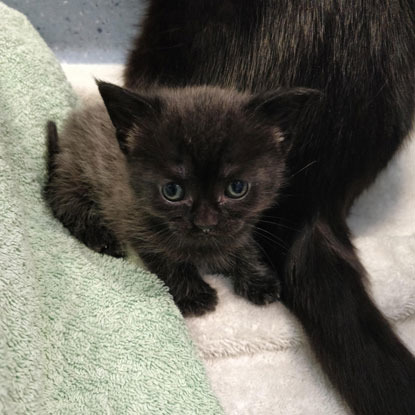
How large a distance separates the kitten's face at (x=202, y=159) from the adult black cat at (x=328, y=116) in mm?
109

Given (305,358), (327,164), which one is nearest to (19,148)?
(327,164)

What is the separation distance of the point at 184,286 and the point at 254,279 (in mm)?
168

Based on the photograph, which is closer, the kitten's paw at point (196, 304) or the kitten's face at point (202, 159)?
the kitten's face at point (202, 159)

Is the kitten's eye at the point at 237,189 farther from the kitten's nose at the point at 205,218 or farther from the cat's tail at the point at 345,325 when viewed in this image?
the cat's tail at the point at 345,325

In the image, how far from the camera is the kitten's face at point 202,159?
106 cm

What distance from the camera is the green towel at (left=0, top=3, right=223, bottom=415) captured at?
997 millimetres

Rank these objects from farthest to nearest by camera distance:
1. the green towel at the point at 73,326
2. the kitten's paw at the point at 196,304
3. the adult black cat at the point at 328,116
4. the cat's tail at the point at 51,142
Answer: the cat's tail at the point at 51,142
the kitten's paw at the point at 196,304
the adult black cat at the point at 328,116
the green towel at the point at 73,326

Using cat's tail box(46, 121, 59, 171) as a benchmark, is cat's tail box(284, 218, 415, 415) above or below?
above

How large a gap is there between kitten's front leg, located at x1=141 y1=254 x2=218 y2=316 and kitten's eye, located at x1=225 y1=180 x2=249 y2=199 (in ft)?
0.82

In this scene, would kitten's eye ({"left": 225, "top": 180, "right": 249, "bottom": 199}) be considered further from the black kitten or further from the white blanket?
the white blanket

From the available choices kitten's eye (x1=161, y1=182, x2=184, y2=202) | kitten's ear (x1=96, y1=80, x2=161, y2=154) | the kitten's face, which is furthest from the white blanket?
kitten's ear (x1=96, y1=80, x2=161, y2=154)

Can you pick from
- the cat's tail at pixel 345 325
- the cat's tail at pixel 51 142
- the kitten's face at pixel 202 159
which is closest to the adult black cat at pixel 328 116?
the cat's tail at pixel 345 325

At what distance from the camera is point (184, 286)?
1.25 metres

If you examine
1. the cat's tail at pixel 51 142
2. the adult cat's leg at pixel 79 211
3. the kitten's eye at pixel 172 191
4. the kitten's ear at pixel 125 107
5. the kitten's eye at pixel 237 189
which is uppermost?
the kitten's ear at pixel 125 107
